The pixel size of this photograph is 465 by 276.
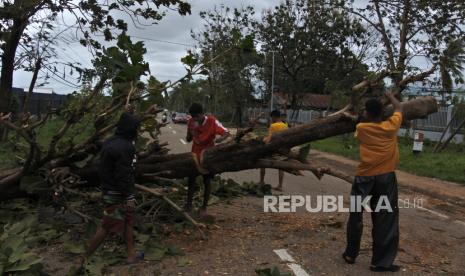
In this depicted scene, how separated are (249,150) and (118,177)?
219 cm

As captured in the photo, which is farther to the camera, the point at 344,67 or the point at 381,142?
the point at 344,67

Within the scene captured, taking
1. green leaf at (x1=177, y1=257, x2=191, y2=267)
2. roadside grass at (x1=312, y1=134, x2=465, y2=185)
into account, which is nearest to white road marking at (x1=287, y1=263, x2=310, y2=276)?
green leaf at (x1=177, y1=257, x2=191, y2=267)

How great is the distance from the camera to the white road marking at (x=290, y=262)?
562 cm

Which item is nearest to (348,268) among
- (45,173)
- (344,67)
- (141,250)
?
(141,250)

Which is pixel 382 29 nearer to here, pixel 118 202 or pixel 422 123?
pixel 422 123

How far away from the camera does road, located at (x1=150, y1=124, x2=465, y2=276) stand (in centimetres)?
583

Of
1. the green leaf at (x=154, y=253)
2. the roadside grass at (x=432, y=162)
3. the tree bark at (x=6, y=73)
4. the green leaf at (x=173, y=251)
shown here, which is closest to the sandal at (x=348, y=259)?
the green leaf at (x=173, y=251)

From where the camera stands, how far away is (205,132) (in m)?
7.65

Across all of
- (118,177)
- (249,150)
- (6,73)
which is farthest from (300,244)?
(6,73)

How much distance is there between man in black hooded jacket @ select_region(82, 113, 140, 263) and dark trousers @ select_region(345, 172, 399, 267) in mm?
2376

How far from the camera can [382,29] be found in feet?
86.5

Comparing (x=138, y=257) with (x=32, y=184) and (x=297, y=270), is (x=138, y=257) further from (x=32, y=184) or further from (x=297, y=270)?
(x=32, y=184)

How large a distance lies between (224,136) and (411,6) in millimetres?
19031

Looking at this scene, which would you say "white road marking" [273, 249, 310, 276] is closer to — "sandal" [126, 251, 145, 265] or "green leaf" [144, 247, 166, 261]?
"green leaf" [144, 247, 166, 261]
